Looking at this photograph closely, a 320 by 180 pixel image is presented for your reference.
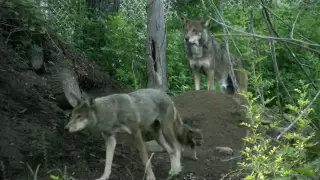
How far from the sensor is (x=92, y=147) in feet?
27.0

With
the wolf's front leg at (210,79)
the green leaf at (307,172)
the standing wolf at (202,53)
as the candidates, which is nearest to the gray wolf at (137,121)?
the green leaf at (307,172)

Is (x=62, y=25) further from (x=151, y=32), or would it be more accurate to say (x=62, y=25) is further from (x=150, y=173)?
(x=150, y=173)

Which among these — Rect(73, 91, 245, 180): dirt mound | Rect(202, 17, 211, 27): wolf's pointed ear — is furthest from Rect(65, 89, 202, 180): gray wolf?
Rect(202, 17, 211, 27): wolf's pointed ear

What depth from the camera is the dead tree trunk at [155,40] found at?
1070cm

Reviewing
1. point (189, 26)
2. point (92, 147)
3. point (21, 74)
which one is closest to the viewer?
point (92, 147)

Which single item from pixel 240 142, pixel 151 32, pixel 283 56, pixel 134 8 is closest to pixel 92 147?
pixel 240 142

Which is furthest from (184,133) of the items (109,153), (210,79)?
(210,79)

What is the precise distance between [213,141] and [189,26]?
3.55 m

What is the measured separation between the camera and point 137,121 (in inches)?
286

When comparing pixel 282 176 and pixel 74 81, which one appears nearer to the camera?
pixel 282 176

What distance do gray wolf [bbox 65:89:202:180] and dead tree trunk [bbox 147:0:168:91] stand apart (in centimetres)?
264

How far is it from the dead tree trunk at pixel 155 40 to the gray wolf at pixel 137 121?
2.64 meters

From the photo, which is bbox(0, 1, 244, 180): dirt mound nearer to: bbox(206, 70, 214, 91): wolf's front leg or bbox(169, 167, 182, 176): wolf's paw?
bbox(169, 167, 182, 176): wolf's paw

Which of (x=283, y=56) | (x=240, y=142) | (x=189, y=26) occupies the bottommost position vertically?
(x=240, y=142)
